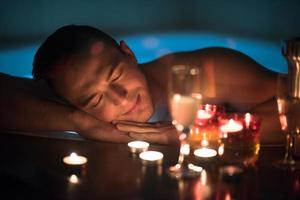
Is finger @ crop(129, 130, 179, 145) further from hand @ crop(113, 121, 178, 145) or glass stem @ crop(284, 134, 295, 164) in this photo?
glass stem @ crop(284, 134, 295, 164)

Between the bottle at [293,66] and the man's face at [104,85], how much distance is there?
1.58 ft

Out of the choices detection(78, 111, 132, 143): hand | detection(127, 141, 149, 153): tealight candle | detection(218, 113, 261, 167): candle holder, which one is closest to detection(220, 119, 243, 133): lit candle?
detection(218, 113, 261, 167): candle holder

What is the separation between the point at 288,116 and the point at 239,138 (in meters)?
0.12

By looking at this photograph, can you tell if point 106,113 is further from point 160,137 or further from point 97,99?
point 160,137

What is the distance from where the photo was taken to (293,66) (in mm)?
1089

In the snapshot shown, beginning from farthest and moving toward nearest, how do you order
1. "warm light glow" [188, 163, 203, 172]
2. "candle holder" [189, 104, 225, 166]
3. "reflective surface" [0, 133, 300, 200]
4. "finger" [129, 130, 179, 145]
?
"finger" [129, 130, 179, 145] → "candle holder" [189, 104, 225, 166] → "warm light glow" [188, 163, 203, 172] → "reflective surface" [0, 133, 300, 200]

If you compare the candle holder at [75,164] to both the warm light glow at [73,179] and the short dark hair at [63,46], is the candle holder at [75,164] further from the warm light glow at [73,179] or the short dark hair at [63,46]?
the short dark hair at [63,46]

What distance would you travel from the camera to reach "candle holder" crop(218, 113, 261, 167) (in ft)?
3.54

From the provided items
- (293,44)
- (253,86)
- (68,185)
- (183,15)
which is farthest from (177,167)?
(183,15)

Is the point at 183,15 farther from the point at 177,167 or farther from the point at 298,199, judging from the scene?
the point at 298,199

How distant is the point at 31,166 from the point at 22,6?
1.20m

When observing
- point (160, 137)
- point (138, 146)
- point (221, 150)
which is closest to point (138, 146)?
point (138, 146)

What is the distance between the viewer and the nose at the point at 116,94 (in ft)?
4.46

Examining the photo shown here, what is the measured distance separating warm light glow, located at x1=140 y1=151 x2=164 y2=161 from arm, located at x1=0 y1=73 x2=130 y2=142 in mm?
226
